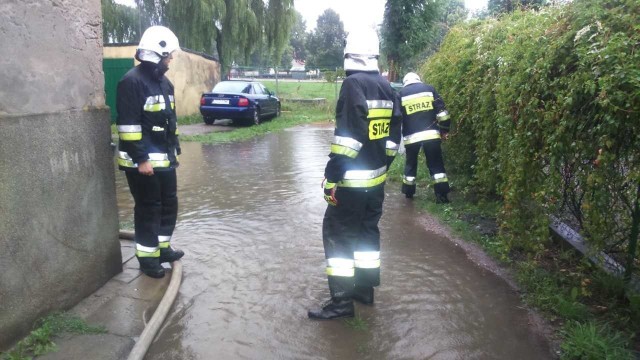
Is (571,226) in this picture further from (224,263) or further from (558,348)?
(224,263)

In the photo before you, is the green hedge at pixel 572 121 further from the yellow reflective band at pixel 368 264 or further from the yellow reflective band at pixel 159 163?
the yellow reflective band at pixel 159 163

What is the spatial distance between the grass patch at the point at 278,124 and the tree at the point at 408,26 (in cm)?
418

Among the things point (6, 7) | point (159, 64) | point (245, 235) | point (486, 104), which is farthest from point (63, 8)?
point (486, 104)

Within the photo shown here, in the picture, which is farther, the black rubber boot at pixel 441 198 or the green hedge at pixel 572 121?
the black rubber boot at pixel 441 198

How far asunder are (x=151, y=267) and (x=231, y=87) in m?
12.9

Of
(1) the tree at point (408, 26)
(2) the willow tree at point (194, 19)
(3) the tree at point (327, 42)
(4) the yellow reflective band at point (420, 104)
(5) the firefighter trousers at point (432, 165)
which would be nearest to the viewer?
(4) the yellow reflective band at point (420, 104)

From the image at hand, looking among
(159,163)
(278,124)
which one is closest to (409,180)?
(159,163)

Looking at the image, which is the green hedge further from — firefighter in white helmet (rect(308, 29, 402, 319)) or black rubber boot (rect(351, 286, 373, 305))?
black rubber boot (rect(351, 286, 373, 305))

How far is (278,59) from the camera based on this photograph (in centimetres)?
2464

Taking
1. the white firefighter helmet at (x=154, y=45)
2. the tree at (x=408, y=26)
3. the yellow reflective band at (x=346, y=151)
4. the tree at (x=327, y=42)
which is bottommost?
the yellow reflective band at (x=346, y=151)

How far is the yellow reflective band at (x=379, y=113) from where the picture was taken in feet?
11.8

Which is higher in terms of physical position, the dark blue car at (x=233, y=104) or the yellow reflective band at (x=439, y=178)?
the dark blue car at (x=233, y=104)

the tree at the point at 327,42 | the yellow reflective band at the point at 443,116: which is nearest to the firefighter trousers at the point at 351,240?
the yellow reflective band at the point at 443,116

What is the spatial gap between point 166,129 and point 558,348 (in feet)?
11.1
